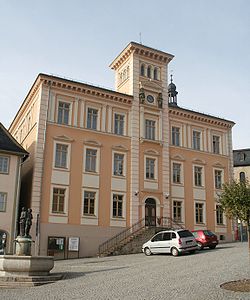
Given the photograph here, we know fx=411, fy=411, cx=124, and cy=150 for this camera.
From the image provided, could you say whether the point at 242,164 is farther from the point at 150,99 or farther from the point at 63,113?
the point at 63,113

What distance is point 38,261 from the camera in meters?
17.5

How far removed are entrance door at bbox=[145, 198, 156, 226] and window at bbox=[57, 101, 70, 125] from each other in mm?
9410

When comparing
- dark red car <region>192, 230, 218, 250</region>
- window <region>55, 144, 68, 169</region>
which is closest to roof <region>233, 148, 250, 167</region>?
dark red car <region>192, 230, 218, 250</region>

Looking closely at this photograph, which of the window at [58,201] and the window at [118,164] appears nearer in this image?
the window at [58,201]

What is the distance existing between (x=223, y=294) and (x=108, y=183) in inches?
821

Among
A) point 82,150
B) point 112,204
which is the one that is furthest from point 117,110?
point 112,204

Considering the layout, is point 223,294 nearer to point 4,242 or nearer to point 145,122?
point 4,242

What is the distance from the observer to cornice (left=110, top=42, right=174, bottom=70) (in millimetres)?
36781

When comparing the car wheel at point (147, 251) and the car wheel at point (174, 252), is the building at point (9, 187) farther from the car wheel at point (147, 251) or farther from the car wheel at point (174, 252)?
the car wheel at point (174, 252)

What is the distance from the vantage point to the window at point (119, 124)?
3444 cm

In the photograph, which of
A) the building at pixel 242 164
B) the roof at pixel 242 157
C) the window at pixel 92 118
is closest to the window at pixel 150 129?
the window at pixel 92 118

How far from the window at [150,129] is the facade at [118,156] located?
88 millimetres

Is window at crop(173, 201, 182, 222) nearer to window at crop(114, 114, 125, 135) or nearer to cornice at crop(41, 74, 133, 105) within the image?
window at crop(114, 114, 125, 135)

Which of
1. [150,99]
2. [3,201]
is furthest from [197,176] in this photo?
[3,201]
